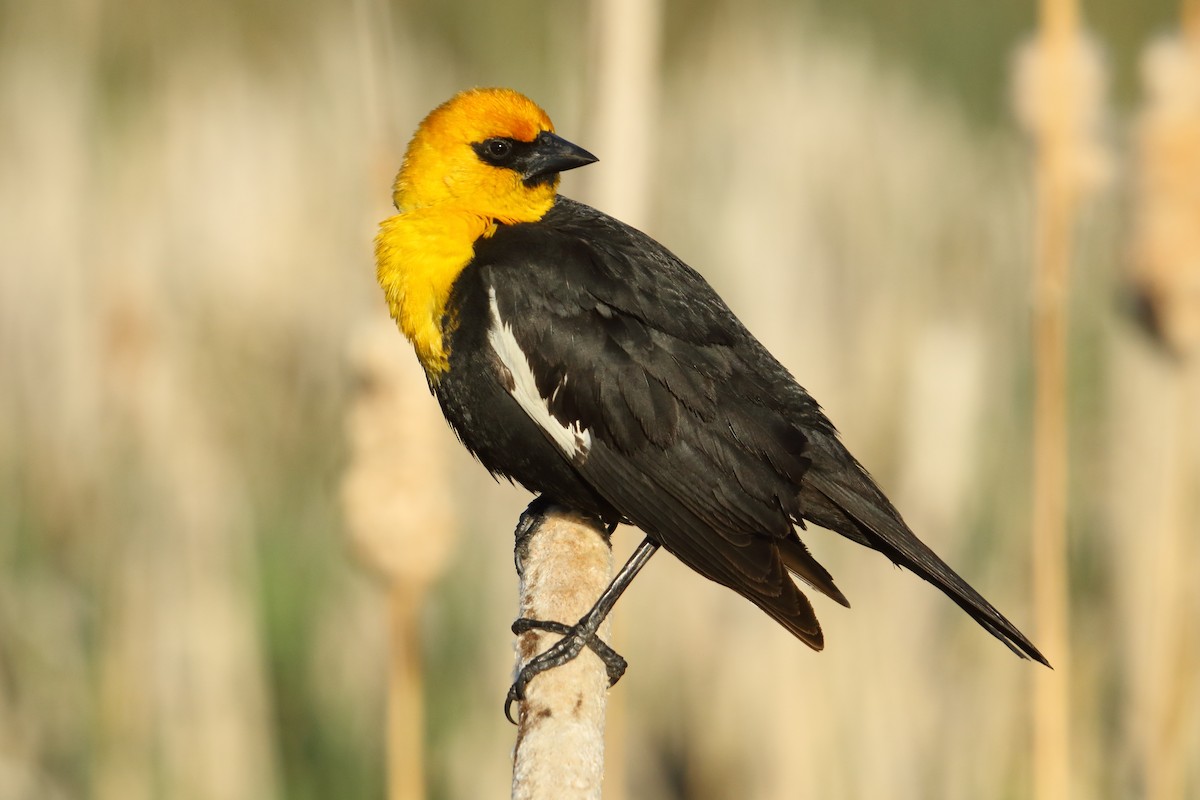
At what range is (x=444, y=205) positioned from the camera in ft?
9.93

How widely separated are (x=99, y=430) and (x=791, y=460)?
6.69 ft

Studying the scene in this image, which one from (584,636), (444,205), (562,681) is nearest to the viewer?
(562,681)

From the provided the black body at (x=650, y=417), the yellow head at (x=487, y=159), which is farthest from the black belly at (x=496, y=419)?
the yellow head at (x=487, y=159)

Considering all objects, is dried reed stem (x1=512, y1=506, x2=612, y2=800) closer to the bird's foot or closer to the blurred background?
the bird's foot

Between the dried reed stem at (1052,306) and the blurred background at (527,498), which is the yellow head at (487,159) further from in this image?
the dried reed stem at (1052,306)

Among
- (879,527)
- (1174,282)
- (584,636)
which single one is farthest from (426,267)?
(1174,282)

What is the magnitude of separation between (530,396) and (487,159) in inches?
22.2

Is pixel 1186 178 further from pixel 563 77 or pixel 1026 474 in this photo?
pixel 563 77

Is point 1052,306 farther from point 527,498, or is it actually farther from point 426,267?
point 527,498

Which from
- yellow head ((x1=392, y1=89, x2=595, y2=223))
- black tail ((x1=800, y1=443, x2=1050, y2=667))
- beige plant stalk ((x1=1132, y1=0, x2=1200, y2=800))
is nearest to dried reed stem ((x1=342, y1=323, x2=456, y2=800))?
yellow head ((x1=392, y1=89, x2=595, y2=223))

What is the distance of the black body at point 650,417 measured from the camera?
107 inches

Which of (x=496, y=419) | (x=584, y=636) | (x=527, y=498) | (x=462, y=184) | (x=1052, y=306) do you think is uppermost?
(x=462, y=184)

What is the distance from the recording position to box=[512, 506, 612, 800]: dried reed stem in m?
1.78

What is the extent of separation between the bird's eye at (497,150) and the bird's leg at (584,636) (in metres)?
0.83
